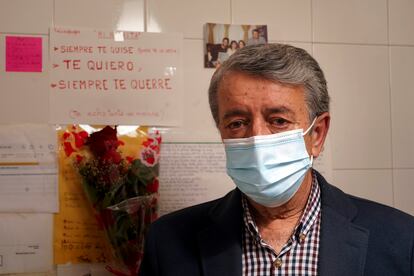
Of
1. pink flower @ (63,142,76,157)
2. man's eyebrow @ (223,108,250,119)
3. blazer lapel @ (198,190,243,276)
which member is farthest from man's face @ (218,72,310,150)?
pink flower @ (63,142,76,157)

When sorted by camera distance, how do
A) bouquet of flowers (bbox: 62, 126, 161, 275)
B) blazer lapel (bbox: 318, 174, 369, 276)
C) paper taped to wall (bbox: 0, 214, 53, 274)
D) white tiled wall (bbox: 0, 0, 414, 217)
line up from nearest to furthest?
1. blazer lapel (bbox: 318, 174, 369, 276)
2. bouquet of flowers (bbox: 62, 126, 161, 275)
3. paper taped to wall (bbox: 0, 214, 53, 274)
4. white tiled wall (bbox: 0, 0, 414, 217)

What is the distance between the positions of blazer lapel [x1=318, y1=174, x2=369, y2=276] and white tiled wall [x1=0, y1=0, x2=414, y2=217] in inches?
23.4

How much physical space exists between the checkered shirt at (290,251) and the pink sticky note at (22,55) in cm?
92

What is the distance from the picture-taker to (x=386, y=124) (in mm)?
1552

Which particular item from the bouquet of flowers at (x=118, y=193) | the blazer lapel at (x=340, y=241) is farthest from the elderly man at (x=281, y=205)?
the bouquet of flowers at (x=118, y=193)

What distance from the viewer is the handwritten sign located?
1.36 meters

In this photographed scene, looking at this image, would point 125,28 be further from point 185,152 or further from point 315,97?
point 315,97

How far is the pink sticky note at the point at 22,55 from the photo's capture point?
134cm

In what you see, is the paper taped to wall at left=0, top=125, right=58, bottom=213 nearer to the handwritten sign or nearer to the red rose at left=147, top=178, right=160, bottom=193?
the handwritten sign

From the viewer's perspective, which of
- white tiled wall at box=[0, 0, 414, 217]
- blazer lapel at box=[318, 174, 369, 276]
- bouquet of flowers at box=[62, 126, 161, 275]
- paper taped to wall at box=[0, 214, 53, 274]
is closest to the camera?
blazer lapel at box=[318, 174, 369, 276]

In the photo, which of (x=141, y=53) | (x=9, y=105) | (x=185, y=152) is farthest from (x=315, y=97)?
(x=9, y=105)

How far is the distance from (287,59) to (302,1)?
742 mm

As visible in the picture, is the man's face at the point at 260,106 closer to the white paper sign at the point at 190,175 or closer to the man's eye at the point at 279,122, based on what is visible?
the man's eye at the point at 279,122

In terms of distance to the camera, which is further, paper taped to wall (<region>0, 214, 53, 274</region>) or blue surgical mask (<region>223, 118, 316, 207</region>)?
paper taped to wall (<region>0, 214, 53, 274</region>)
